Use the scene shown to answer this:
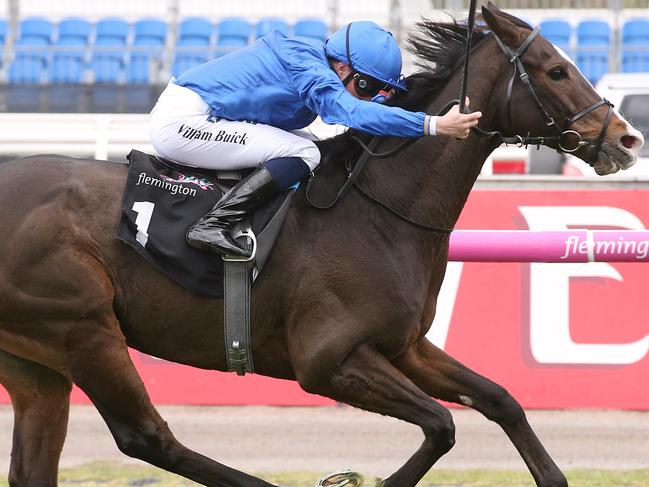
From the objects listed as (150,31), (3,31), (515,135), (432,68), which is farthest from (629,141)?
(3,31)

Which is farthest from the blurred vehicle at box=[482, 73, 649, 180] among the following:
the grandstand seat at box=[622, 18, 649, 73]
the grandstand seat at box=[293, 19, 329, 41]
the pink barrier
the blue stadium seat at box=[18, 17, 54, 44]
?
the blue stadium seat at box=[18, 17, 54, 44]

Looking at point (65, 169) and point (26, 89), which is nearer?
point (65, 169)

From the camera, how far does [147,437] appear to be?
13.9 feet

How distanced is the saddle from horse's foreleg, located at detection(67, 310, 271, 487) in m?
0.31

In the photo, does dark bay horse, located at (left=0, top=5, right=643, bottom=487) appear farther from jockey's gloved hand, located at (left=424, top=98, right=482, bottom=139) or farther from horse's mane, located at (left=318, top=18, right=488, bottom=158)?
jockey's gloved hand, located at (left=424, top=98, right=482, bottom=139)

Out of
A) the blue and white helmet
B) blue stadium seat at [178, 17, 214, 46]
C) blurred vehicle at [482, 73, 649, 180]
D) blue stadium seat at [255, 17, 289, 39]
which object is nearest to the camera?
the blue and white helmet

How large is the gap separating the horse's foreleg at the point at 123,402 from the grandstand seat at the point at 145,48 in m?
9.08

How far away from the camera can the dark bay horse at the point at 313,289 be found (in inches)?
163

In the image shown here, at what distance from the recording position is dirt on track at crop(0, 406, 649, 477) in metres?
6.03

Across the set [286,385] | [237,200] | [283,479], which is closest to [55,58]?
[286,385]

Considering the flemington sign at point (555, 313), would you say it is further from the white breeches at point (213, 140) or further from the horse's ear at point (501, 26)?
the white breeches at point (213, 140)

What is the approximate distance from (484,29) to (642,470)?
2605mm

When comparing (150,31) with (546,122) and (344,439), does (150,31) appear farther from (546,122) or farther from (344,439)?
(546,122)

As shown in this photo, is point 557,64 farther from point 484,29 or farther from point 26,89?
point 26,89
